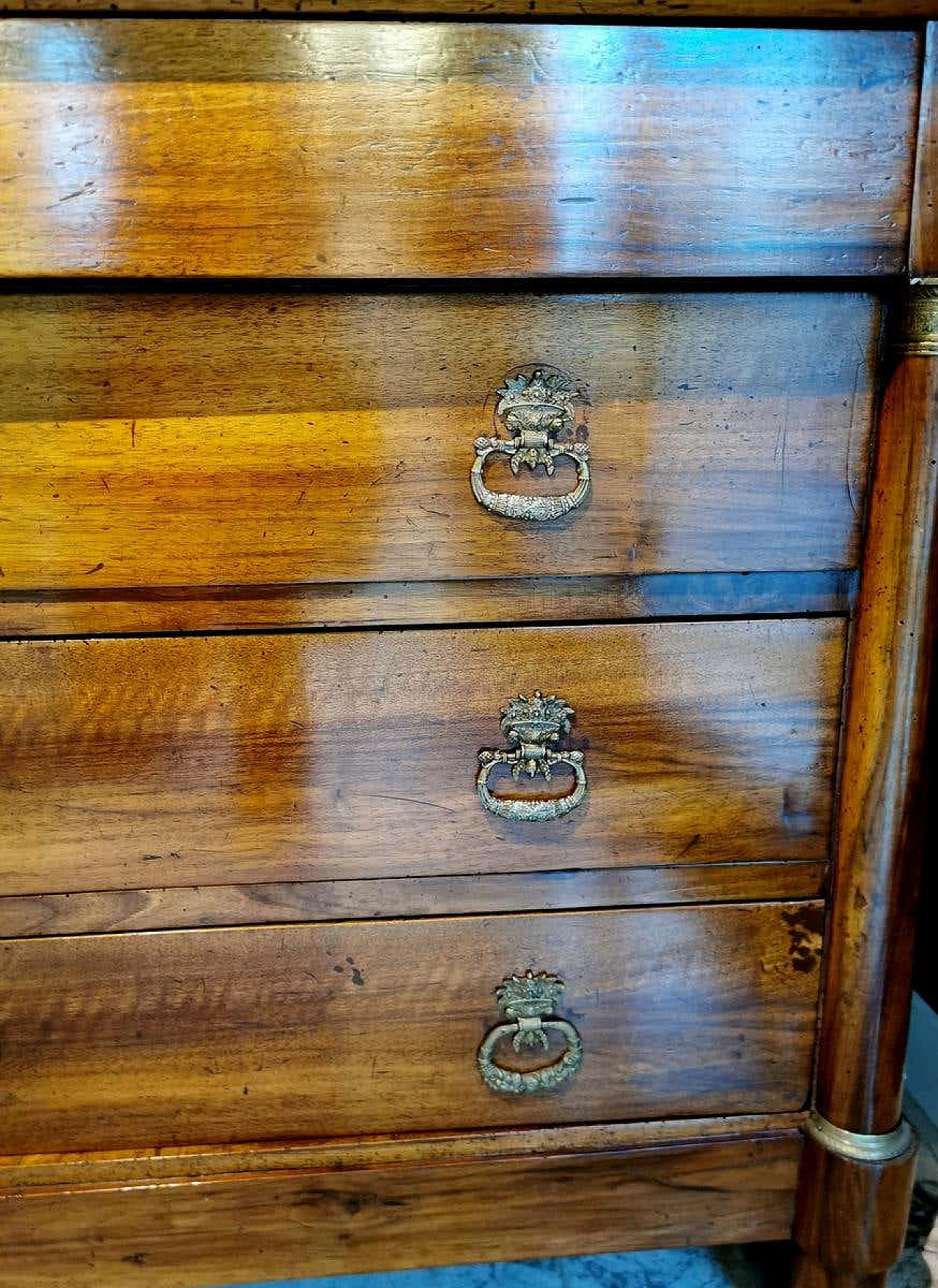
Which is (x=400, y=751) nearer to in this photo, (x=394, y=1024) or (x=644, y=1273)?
(x=394, y=1024)

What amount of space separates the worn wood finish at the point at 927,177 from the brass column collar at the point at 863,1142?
2.12ft

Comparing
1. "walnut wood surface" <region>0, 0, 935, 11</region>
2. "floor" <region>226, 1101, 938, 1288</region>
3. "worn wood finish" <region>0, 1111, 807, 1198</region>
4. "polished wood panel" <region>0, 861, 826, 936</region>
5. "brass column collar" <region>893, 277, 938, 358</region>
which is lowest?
"floor" <region>226, 1101, 938, 1288</region>

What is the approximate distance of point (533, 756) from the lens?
0.76 metres

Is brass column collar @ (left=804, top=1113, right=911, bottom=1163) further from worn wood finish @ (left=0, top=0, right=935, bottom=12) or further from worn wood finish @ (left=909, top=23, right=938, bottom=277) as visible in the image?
worn wood finish @ (left=0, top=0, right=935, bottom=12)

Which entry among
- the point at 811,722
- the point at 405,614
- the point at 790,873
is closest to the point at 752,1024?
the point at 790,873

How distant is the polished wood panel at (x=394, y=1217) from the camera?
807 millimetres

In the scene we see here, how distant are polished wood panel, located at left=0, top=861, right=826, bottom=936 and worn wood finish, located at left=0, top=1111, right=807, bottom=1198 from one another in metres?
0.19

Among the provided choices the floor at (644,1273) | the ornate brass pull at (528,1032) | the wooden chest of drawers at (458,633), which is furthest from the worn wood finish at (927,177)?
the floor at (644,1273)

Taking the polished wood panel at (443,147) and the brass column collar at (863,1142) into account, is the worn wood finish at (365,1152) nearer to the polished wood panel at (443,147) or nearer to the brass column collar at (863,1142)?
the brass column collar at (863,1142)

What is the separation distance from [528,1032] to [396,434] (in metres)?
0.47

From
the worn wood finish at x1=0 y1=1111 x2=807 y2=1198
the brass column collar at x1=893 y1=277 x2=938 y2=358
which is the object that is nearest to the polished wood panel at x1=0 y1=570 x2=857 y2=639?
the brass column collar at x1=893 y1=277 x2=938 y2=358

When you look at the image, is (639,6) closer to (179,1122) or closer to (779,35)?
(779,35)

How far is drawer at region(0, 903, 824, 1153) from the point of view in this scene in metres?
0.78

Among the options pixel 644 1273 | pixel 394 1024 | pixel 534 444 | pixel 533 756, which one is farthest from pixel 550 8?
pixel 644 1273
